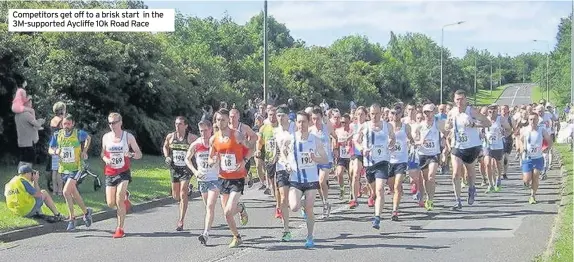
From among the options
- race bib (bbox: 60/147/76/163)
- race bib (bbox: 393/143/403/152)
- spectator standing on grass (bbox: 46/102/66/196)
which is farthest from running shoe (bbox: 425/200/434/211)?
spectator standing on grass (bbox: 46/102/66/196)

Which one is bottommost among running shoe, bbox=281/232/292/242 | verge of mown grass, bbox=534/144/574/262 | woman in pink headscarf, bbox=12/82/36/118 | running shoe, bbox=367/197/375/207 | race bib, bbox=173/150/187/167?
running shoe, bbox=367/197/375/207

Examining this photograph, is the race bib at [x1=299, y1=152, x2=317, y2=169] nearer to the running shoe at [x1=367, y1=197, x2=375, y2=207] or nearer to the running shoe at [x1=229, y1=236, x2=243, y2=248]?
the running shoe at [x1=229, y1=236, x2=243, y2=248]

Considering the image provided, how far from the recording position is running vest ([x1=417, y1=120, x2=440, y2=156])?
49.2 ft

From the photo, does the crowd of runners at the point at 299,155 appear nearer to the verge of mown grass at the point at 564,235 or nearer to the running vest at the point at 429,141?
the running vest at the point at 429,141

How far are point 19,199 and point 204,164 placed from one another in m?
3.54

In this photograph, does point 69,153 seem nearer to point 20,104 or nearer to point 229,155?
point 20,104

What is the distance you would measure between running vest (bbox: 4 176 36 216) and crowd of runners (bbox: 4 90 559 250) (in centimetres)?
76

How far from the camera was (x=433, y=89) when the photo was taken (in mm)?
78938

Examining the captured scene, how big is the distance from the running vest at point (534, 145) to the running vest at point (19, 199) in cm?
899

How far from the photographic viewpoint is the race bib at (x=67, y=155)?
13109mm

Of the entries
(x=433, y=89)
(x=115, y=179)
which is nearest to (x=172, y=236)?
(x=115, y=179)

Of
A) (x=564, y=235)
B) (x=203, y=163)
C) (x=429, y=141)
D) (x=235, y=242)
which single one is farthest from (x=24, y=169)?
(x=564, y=235)

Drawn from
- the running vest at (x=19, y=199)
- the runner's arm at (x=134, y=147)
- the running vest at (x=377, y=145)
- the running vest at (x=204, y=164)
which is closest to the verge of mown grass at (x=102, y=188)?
the running vest at (x=19, y=199)

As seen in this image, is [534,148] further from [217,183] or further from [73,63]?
[73,63]
